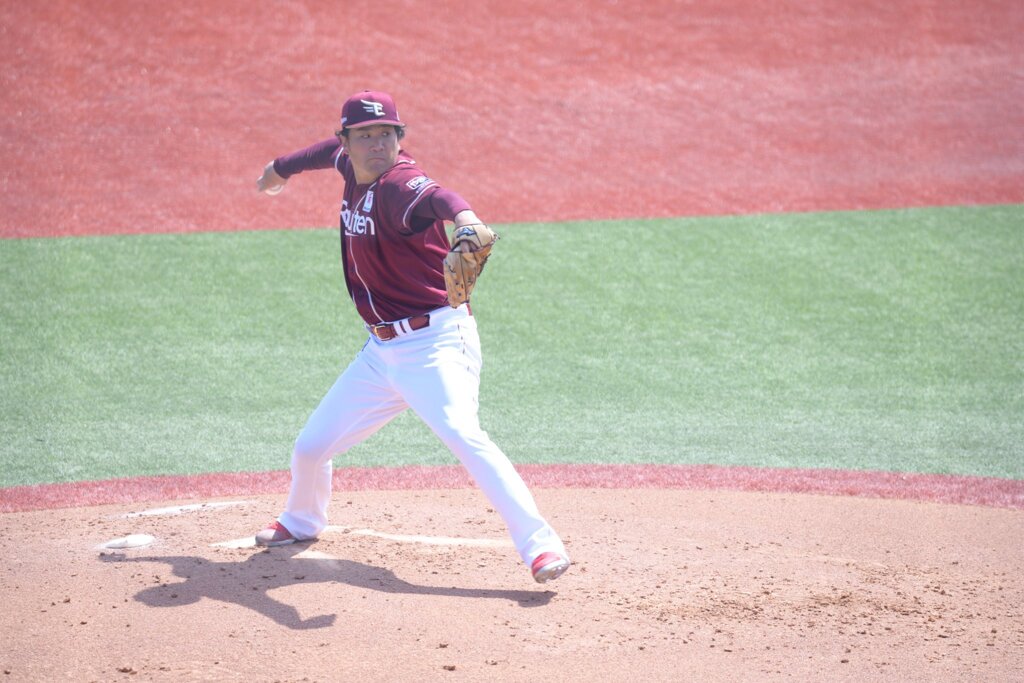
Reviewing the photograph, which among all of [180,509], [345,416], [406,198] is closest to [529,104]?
[180,509]

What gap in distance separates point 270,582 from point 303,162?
1769 millimetres

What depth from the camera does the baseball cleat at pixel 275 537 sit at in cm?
442

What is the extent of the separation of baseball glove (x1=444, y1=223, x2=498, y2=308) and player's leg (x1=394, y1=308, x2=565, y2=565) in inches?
15.3

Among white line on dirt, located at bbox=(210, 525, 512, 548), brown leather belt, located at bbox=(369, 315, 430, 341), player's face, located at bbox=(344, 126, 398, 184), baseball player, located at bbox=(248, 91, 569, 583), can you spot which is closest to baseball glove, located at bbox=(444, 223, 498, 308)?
baseball player, located at bbox=(248, 91, 569, 583)

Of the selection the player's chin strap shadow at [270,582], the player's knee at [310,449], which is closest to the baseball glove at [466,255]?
the player's knee at [310,449]

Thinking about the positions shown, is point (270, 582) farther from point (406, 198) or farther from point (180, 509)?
point (406, 198)

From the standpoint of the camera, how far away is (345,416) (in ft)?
13.6

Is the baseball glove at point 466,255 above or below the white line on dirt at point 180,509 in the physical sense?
above

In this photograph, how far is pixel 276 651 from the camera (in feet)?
11.4

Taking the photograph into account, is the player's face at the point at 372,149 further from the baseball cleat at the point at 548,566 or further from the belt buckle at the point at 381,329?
the baseball cleat at the point at 548,566

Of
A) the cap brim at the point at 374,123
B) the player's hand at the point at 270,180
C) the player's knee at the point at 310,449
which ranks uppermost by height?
the cap brim at the point at 374,123

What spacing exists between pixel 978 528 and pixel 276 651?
314 cm

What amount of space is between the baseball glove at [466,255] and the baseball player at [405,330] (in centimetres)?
1

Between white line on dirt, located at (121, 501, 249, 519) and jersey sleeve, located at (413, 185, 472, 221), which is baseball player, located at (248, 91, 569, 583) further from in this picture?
white line on dirt, located at (121, 501, 249, 519)
